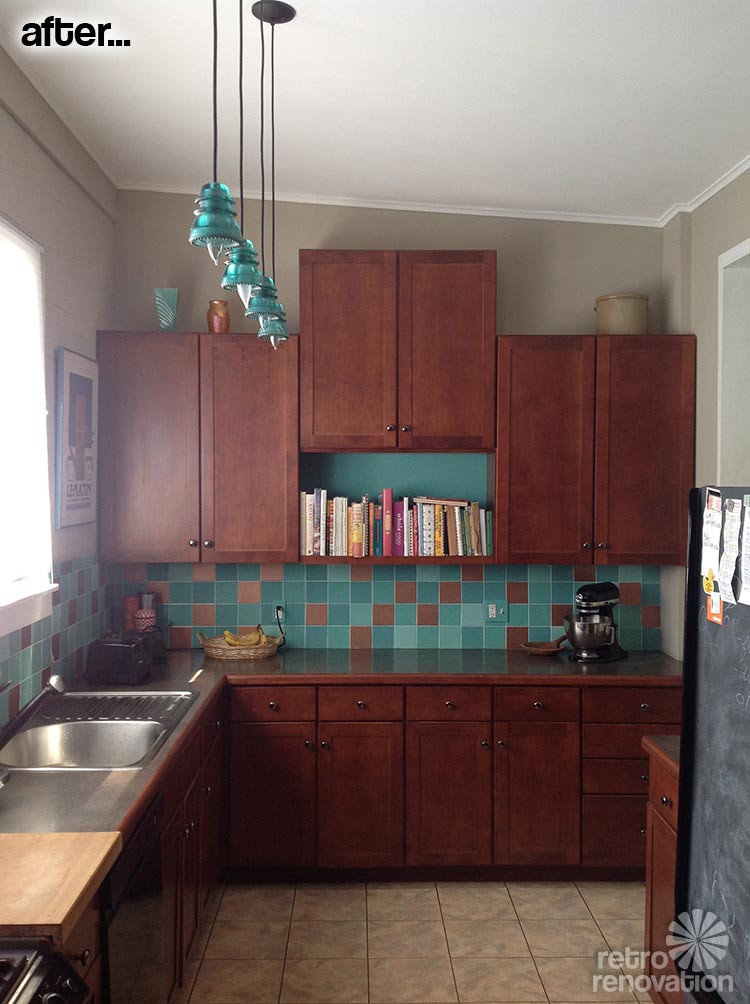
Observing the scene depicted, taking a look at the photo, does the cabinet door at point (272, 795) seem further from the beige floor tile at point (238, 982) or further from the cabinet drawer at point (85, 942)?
the cabinet drawer at point (85, 942)

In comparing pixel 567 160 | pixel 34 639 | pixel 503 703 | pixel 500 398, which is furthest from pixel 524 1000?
pixel 567 160

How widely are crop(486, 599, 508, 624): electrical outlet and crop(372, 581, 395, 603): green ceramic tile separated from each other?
464 mm

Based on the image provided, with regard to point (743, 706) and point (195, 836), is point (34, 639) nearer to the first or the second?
point (195, 836)

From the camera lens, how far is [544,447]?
378cm

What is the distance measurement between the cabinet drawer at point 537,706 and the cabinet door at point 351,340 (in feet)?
3.94

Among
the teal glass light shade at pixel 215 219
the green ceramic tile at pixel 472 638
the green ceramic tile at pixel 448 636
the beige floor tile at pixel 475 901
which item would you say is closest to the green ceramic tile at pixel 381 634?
the green ceramic tile at pixel 448 636

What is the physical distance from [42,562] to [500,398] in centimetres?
197

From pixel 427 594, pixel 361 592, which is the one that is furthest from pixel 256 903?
pixel 427 594

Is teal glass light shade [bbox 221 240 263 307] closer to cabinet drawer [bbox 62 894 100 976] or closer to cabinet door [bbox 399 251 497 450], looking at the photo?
cabinet drawer [bbox 62 894 100 976]

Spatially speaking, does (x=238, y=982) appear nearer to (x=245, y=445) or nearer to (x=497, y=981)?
(x=497, y=981)

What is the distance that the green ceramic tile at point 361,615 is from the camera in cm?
411

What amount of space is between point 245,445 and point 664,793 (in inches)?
85.4

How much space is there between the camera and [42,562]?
3070 millimetres

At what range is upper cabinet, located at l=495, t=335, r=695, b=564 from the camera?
378 centimetres
